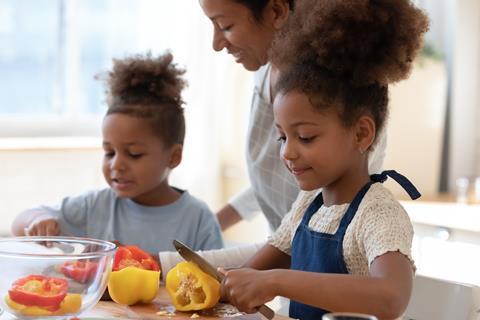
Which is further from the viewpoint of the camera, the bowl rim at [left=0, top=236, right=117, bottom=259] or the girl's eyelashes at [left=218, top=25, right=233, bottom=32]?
the girl's eyelashes at [left=218, top=25, right=233, bottom=32]

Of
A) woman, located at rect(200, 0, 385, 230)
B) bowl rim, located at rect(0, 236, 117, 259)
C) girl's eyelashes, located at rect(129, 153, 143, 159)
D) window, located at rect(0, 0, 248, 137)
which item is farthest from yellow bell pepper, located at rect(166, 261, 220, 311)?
window, located at rect(0, 0, 248, 137)

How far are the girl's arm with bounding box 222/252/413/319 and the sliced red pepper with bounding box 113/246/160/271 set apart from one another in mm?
Answer: 217

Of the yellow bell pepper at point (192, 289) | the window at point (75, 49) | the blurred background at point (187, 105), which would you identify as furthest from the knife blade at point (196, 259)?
the window at point (75, 49)

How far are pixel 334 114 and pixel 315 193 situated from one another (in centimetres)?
21

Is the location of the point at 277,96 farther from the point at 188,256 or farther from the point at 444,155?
the point at 444,155

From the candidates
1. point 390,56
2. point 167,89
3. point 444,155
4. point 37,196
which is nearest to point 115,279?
point 390,56

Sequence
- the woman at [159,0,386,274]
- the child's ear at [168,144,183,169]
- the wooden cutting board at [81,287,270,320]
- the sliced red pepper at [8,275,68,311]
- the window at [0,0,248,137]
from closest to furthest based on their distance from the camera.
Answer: the sliced red pepper at [8,275,68,311] < the wooden cutting board at [81,287,270,320] < the woman at [159,0,386,274] < the child's ear at [168,144,183,169] < the window at [0,0,248,137]

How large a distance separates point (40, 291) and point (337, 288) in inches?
16.2

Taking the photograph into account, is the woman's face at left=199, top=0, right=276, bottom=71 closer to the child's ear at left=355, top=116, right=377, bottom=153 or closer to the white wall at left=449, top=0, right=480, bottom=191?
the child's ear at left=355, top=116, right=377, bottom=153

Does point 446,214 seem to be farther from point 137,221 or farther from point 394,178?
point 394,178

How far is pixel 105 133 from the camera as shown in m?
2.09

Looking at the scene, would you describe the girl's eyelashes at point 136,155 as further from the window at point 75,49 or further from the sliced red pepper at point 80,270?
the window at point 75,49

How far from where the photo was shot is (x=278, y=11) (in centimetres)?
187

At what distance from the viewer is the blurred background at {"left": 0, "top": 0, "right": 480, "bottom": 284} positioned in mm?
3334
